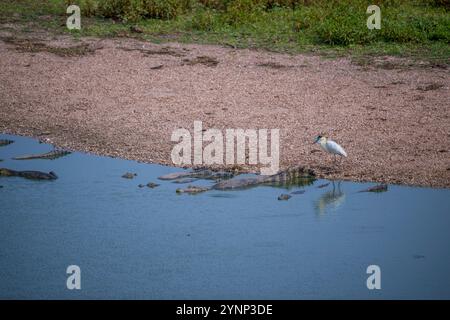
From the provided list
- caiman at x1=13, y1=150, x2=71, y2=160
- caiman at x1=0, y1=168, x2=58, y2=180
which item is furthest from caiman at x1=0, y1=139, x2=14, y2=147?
caiman at x1=0, y1=168, x2=58, y2=180

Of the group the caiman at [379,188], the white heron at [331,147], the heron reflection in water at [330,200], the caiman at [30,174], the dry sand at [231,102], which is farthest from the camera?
the dry sand at [231,102]

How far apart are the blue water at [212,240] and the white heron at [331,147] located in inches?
13.0

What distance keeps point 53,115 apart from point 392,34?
496 centimetres

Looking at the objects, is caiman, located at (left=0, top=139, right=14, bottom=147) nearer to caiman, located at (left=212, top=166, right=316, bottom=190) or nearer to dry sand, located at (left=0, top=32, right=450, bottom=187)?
dry sand, located at (left=0, top=32, right=450, bottom=187)

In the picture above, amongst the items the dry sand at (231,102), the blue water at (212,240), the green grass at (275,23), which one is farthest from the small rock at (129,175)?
the green grass at (275,23)

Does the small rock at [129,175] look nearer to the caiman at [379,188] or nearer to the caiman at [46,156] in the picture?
the caiman at [46,156]

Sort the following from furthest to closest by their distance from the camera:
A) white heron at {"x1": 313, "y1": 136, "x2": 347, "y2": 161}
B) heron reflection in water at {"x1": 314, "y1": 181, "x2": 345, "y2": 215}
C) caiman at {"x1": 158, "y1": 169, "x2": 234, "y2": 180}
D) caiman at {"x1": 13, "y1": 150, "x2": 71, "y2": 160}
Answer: caiman at {"x1": 13, "y1": 150, "x2": 71, "y2": 160}, caiman at {"x1": 158, "y1": 169, "x2": 234, "y2": 180}, white heron at {"x1": 313, "y1": 136, "x2": 347, "y2": 161}, heron reflection in water at {"x1": 314, "y1": 181, "x2": 345, "y2": 215}

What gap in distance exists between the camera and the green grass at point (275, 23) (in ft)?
40.6

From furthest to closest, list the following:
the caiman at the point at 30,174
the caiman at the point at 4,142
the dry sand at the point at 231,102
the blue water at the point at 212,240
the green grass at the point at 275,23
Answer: the green grass at the point at 275,23 → the caiman at the point at 4,142 → the dry sand at the point at 231,102 → the caiman at the point at 30,174 → the blue water at the point at 212,240

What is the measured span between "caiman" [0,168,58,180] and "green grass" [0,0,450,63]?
4.71 meters

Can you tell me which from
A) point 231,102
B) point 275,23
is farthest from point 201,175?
point 275,23

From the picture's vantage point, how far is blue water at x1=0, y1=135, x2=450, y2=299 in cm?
661

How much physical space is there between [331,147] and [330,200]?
698 millimetres

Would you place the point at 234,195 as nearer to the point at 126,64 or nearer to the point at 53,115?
the point at 53,115
